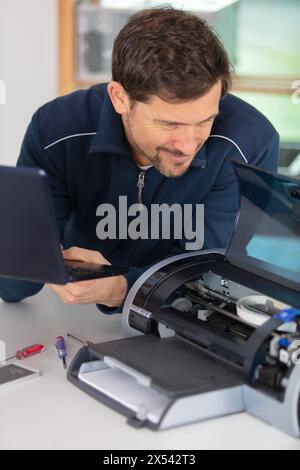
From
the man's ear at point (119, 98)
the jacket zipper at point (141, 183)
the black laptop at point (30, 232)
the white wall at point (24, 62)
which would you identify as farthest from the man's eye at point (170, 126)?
the white wall at point (24, 62)

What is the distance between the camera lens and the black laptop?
1.10 m

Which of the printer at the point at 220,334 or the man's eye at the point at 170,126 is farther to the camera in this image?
the man's eye at the point at 170,126

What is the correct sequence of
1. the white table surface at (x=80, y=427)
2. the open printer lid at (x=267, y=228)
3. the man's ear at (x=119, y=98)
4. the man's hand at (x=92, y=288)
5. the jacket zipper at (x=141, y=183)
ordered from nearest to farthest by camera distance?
the white table surface at (x=80, y=427) → the open printer lid at (x=267, y=228) → the man's hand at (x=92, y=288) → the man's ear at (x=119, y=98) → the jacket zipper at (x=141, y=183)

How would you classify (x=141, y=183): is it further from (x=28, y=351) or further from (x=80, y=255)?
(x=28, y=351)

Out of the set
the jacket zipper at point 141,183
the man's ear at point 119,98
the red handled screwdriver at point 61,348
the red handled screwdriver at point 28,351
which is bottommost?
the red handled screwdriver at point 28,351

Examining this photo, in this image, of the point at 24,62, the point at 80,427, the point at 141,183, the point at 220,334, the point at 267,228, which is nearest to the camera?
the point at 80,427

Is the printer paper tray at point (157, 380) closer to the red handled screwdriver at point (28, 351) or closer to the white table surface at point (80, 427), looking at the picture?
the white table surface at point (80, 427)

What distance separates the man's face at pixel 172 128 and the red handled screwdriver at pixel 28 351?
0.46m

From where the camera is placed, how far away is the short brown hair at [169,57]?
1396 millimetres

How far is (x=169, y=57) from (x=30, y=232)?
1.58 feet

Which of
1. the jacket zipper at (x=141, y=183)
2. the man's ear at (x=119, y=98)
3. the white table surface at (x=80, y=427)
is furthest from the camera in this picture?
the jacket zipper at (x=141, y=183)

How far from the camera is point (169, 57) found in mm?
1416

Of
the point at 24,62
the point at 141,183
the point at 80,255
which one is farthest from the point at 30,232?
the point at 24,62

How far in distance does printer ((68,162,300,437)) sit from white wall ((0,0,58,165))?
219cm
